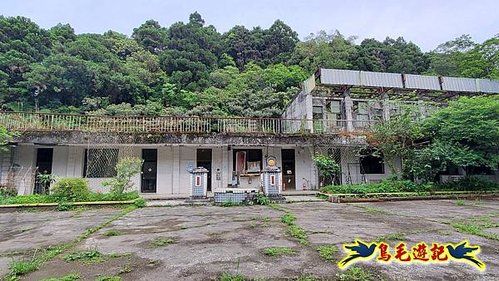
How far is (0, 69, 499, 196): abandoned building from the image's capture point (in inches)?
464

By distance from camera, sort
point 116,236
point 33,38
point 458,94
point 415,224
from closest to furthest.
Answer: point 116,236, point 415,224, point 458,94, point 33,38

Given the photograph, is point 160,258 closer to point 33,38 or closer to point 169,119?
point 169,119

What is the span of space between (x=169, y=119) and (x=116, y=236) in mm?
8194

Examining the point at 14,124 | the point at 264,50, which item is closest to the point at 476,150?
the point at 14,124

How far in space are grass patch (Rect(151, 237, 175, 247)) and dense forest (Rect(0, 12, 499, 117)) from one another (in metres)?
18.9

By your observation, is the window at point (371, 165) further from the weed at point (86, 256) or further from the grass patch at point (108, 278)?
the grass patch at point (108, 278)

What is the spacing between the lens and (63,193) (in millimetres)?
9375

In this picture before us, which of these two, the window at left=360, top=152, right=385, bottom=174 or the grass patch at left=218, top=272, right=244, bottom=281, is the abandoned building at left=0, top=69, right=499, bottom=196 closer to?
Result: the window at left=360, top=152, right=385, bottom=174

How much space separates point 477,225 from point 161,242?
6120mm

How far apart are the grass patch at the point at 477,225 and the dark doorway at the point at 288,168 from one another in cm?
824

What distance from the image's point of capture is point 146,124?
12.4 metres

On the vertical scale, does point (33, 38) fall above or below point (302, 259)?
above

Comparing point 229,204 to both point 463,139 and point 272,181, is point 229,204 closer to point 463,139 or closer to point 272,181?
point 272,181

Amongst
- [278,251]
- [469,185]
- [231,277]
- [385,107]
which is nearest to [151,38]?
[385,107]
